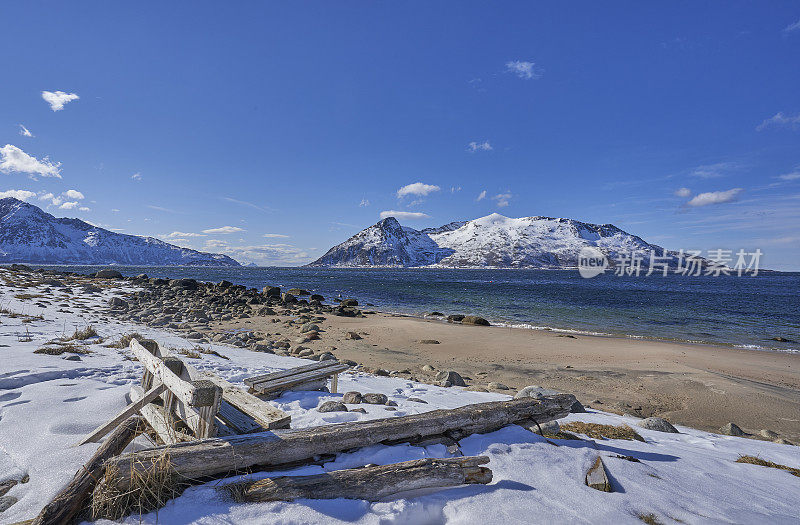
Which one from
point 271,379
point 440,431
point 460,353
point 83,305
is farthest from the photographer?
point 83,305

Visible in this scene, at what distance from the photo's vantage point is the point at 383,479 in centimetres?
318

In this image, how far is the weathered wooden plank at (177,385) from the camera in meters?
3.52

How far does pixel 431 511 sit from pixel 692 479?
11.3 ft

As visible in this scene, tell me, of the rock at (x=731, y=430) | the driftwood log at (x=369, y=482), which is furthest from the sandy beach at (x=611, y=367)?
the driftwood log at (x=369, y=482)

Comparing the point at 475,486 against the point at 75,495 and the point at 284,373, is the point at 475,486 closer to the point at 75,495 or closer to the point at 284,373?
the point at 75,495

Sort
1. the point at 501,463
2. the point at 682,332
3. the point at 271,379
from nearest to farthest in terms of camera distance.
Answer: the point at 501,463 → the point at 271,379 → the point at 682,332

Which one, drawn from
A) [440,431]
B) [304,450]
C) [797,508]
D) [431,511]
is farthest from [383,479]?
[797,508]

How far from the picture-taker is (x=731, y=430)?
7.61 metres

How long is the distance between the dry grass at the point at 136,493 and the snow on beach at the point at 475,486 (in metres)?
0.09

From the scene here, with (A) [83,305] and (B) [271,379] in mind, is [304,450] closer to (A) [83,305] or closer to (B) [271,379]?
(B) [271,379]

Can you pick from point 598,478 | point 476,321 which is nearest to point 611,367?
point 598,478

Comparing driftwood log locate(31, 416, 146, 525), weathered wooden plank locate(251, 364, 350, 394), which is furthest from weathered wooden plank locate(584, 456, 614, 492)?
weathered wooden plank locate(251, 364, 350, 394)

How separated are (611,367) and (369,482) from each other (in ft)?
43.6

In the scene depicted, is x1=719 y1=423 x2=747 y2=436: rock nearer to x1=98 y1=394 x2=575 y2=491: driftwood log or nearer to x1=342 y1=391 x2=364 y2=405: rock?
x1=98 y1=394 x2=575 y2=491: driftwood log
